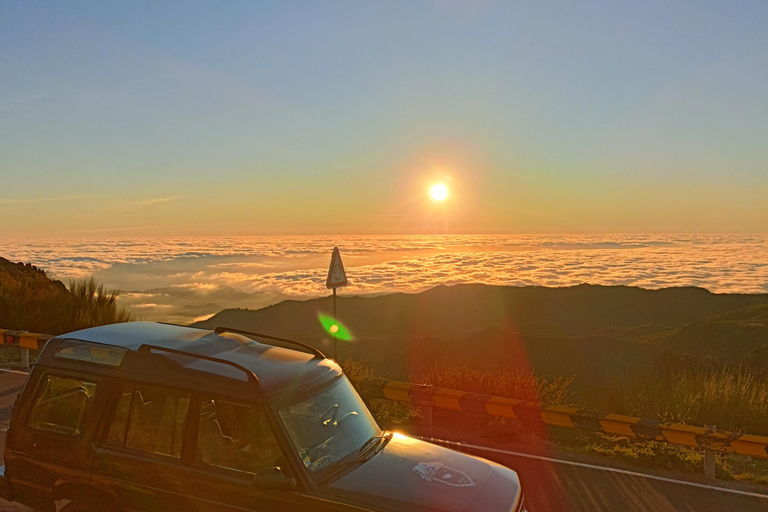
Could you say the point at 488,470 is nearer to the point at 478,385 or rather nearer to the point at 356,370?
the point at 478,385

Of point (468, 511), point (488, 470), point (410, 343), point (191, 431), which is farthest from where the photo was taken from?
point (410, 343)

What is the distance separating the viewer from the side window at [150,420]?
4.43m

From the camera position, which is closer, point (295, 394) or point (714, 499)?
point (295, 394)

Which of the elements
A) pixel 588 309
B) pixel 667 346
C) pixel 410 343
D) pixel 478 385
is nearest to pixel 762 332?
pixel 667 346

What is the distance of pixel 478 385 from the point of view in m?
11.4

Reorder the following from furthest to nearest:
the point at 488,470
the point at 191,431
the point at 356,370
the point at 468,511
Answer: the point at 356,370 → the point at 488,470 → the point at 191,431 → the point at 468,511

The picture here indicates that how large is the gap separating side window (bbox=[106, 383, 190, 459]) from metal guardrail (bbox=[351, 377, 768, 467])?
17.5 ft

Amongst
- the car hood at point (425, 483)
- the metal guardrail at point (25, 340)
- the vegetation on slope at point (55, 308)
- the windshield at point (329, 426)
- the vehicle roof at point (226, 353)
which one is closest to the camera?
the car hood at point (425, 483)

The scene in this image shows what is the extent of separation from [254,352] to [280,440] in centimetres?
112

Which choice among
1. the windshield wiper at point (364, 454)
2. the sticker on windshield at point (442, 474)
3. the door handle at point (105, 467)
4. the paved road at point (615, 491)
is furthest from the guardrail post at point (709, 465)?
the door handle at point (105, 467)

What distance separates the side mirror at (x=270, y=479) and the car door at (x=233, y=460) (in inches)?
2.2

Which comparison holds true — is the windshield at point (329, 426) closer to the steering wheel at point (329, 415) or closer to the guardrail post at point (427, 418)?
A: the steering wheel at point (329, 415)

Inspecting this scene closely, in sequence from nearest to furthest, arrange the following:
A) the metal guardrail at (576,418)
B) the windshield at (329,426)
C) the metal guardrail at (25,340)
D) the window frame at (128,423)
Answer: the windshield at (329,426) → the window frame at (128,423) → the metal guardrail at (576,418) → the metal guardrail at (25,340)

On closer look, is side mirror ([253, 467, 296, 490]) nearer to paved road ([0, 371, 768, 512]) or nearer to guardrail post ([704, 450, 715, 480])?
paved road ([0, 371, 768, 512])
